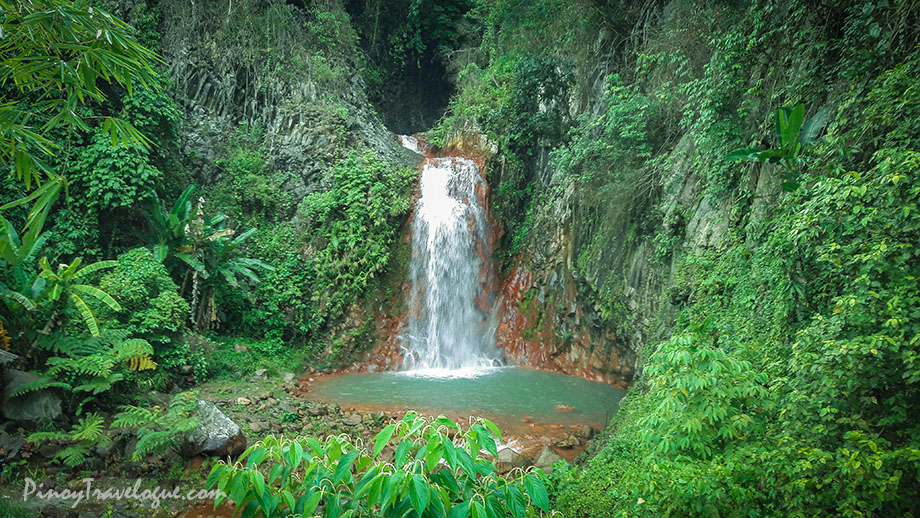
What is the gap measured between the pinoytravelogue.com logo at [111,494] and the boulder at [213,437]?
0.51m

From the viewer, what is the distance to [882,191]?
3.08 m

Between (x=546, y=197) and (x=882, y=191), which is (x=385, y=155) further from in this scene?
(x=882, y=191)

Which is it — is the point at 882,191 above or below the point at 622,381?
above

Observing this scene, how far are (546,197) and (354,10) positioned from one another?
37.6 ft

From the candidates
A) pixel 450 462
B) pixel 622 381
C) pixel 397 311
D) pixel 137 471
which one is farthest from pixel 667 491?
pixel 397 311

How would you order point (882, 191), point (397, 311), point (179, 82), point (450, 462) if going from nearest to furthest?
point (450, 462) < point (882, 191) < point (397, 311) < point (179, 82)

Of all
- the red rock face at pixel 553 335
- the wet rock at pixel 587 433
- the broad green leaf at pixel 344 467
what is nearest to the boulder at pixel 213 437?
the broad green leaf at pixel 344 467

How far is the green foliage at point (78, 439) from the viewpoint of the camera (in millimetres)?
5141

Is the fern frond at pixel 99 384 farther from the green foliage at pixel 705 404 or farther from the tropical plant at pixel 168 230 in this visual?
the green foliage at pixel 705 404

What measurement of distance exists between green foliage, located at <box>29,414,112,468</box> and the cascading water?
6.65 m

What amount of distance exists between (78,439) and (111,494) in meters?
1.11

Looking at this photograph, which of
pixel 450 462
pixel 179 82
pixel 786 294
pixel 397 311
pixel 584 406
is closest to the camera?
pixel 450 462

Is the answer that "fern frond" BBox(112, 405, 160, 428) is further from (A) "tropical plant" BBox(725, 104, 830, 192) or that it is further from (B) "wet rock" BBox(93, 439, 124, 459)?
(A) "tropical plant" BBox(725, 104, 830, 192)

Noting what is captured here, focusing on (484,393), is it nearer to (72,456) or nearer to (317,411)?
(317,411)
